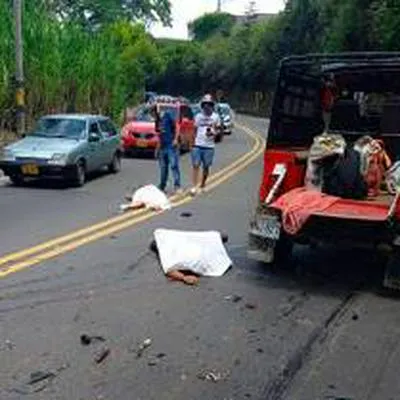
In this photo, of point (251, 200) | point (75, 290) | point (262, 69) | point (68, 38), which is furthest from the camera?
point (262, 69)

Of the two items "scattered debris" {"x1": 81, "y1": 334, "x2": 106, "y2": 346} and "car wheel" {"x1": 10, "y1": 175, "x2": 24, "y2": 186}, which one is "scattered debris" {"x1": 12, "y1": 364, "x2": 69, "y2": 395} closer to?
"scattered debris" {"x1": 81, "y1": 334, "x2": 106, "y2": 346}

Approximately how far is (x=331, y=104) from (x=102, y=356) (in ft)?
18.7

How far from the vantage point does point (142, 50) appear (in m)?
76.8

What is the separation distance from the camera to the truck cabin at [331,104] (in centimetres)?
1037

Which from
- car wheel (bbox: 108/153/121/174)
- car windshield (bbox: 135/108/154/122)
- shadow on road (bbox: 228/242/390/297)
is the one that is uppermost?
shadow on road (bbox: 228/242/390/297)

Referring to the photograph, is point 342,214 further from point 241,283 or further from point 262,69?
point 262,69

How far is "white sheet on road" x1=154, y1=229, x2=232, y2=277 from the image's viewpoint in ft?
31.0

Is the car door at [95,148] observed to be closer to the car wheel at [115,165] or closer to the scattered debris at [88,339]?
the car wheel at [115,165]

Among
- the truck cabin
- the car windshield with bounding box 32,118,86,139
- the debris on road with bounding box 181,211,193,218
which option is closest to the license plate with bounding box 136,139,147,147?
the car windshield with bounding box 32,118,86,139

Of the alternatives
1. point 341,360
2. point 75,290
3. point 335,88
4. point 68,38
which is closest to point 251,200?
point 335,88

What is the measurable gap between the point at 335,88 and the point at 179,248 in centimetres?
301

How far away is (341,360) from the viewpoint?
6.60 meters

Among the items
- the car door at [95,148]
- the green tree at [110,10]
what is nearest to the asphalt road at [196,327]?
the car door at [95,148]

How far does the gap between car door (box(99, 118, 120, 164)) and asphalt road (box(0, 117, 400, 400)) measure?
1030cm
